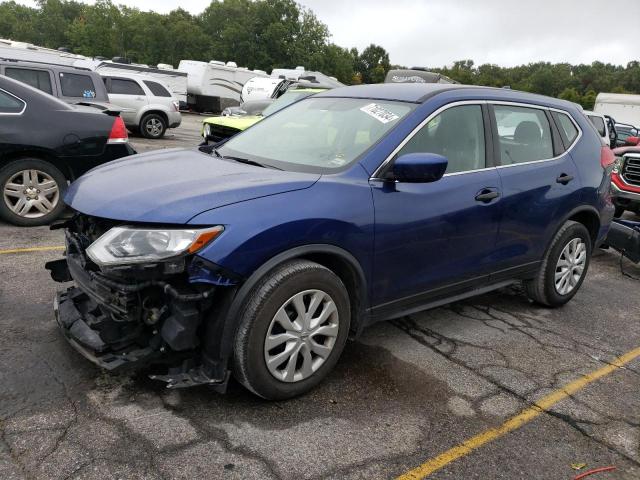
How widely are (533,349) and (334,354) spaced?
170 centimetres

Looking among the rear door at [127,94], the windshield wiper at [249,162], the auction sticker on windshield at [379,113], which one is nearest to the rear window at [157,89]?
the rear door at [127,94]

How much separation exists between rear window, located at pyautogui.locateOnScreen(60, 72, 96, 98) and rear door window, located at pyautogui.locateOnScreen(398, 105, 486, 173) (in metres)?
9.17

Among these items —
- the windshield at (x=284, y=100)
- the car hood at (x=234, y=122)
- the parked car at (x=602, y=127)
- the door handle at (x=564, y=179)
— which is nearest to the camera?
the door handle at (x=564, y=179)

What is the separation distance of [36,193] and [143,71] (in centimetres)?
1563

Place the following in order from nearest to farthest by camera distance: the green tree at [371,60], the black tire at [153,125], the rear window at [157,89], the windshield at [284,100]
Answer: the windshield at [284,100] → the black tire at [153,125] → the rear window at [157,89] → the green tree at [371,60]

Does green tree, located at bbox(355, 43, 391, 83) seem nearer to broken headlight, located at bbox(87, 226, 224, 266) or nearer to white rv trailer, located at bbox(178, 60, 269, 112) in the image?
white rv trailer, located at bbox(178, 60, 269, 112)

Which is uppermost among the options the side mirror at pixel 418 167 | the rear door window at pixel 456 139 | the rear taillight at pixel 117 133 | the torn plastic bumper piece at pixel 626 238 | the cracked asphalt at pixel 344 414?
the rear door window at pixel 456 139

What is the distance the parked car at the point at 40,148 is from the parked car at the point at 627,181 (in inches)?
253

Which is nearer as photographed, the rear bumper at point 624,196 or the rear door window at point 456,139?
the rear door window at point 456,139

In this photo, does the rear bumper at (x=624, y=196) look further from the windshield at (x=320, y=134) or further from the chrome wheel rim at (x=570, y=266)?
the windshield at (x=320, y=134)

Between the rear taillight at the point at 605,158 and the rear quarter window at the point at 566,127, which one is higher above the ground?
the rear quarter window at the point at 566,127

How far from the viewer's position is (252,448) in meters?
2.55

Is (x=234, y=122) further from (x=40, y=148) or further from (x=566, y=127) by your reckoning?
(x=566, y=127)

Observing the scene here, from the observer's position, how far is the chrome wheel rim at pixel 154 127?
592 inches
